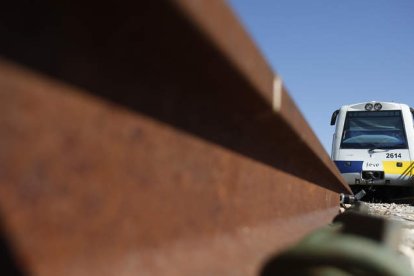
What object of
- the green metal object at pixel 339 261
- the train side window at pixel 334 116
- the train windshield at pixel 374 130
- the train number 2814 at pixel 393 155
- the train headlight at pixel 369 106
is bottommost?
the green metal object at pixel 339 261

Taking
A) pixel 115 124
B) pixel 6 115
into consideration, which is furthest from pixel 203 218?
pixel 6 115

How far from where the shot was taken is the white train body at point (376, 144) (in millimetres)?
12109

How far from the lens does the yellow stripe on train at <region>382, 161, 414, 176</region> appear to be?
476 inches

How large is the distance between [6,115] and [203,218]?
0.66m

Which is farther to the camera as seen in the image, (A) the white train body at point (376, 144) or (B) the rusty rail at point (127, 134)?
(A) the white train body at point (376, 144)

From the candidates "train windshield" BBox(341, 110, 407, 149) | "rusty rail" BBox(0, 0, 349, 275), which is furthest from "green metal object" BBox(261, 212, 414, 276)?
"train windshield" BBox(341, 110, 407, 149)

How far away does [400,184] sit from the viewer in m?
12.1

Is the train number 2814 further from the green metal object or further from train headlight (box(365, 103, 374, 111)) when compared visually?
the green metal object

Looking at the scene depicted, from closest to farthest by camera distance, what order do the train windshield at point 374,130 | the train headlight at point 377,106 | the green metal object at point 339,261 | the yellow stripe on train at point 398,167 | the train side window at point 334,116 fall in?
1. the green metal object at point 339,261
2. the yellow stripe on train at point 398,167
3. the train windshield at point 374,130
4. the train headlight at point 377,106
5. the train side window at point 334,116

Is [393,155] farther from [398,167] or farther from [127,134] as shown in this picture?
[127,134]

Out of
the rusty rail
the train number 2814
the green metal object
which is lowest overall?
the green metal object

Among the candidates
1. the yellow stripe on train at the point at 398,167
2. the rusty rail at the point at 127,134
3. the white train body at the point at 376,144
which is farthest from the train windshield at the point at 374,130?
the rusty rail at the point at 127,134

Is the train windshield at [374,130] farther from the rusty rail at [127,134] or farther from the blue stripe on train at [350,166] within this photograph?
the rusty rail at [127,134]

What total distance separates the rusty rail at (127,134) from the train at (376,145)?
→ 37.8ft
